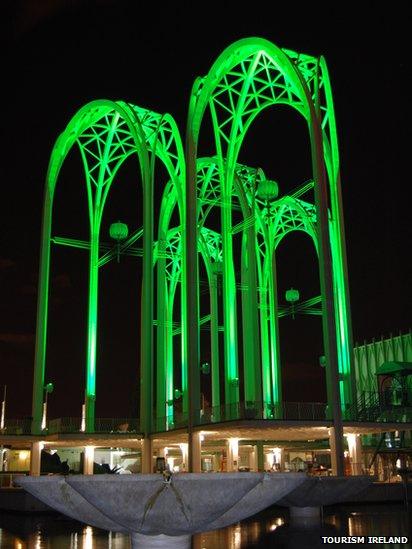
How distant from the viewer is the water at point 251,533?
15.7 metres

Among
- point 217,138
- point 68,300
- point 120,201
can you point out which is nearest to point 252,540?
point 217,138

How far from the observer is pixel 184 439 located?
33.6 metres

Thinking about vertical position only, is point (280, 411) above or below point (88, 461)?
above

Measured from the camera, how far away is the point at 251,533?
18.2m

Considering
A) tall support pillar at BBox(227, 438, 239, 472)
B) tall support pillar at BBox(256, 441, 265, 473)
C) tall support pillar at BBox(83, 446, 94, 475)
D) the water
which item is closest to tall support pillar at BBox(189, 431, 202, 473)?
the water

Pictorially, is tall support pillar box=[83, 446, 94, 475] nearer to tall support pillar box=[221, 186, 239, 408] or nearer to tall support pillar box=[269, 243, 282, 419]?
tall support pillar box=[221, 186, 239, 408]

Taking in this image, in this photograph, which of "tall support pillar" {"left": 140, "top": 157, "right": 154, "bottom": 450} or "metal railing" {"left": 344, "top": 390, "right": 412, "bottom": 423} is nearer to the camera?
"metal railing" {"left": 344, "top": 390, "right": 412, "bottom": 423}

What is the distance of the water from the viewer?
15.7m

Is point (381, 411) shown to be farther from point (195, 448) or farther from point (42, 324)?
point (42, 324)

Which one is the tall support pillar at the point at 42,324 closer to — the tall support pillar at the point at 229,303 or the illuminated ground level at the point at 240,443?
the illuminated ground level at the point at 240,443

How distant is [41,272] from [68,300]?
2378 centimetres

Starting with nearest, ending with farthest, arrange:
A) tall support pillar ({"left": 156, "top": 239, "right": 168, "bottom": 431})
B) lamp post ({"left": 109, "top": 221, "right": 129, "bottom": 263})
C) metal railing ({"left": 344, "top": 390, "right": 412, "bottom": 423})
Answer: metal railing ({"left": 344, "top": 390, "right": 412, "bottom": 423}) → lamp post ({"left": 109, "top": 221, "right": 129, "bottom": 263}) → tall support pillar ({"left": 156, "top": 239, "right": 168, "bottom": 431})

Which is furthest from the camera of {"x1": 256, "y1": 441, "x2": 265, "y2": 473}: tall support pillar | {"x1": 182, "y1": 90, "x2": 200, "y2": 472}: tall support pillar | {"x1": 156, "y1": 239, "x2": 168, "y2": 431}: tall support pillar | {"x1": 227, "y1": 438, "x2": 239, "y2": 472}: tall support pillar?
{"x1": 256, "y1": 441, "x2": 265, "y2": 473}: tall support pillar

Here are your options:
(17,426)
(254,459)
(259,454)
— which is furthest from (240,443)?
(17,426)
